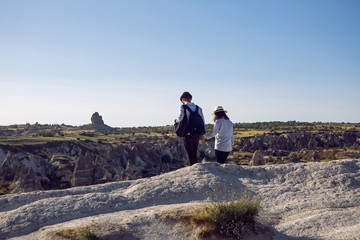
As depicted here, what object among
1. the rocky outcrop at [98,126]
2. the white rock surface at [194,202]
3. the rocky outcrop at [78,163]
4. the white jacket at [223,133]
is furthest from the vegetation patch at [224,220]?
the rocky outcrop at [98,126]

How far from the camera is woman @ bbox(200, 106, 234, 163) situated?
919 centimetres

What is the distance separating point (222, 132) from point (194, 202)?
86.8 inches

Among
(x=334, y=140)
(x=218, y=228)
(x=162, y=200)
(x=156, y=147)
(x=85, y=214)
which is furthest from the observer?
(x=334, y=140)

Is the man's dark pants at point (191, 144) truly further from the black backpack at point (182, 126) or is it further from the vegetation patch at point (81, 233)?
the vegetation patch at point (81, 233)

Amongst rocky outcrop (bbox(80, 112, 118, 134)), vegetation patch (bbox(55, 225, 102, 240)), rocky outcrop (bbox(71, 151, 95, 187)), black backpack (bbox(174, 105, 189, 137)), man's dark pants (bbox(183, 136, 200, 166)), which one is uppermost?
rocky outcrop (bbox(80, 112, 118, 134))

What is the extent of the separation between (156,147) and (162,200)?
139ft

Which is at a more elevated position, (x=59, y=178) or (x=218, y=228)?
(x=218, y=228)

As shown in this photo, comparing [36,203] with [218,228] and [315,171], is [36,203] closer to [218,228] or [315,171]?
[218,228]

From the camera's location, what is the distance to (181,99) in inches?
375

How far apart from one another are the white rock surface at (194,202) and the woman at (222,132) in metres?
0.82

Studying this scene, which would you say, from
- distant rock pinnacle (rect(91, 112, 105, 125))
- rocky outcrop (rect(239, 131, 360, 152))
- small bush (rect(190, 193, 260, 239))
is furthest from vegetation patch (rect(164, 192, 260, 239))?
distant rock pinnacle (rect(91, 112, 105, 125))

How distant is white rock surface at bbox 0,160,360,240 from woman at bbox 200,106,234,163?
82cm

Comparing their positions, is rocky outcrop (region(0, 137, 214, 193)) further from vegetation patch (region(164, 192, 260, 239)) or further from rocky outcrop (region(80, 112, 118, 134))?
rocky outcrop (region(80, 112, 118, 134))

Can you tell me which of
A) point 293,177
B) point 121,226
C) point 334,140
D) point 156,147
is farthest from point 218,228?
point 334,140
